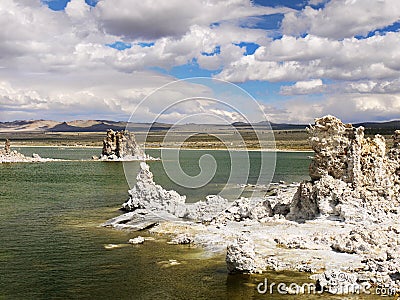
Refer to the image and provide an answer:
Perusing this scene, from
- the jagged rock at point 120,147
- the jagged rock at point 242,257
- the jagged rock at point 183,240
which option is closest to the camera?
the jagged rock at point 242,257

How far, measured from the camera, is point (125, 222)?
3162 centimetres

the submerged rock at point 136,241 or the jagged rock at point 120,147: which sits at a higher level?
the jagged rock at point 120,147

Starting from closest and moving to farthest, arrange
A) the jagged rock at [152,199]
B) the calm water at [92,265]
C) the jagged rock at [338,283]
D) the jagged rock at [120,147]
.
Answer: the jagged rock at [338,283]
the calm water at [92,265]
the jagged rock at [152,199]
the jagged rock at [120,147]

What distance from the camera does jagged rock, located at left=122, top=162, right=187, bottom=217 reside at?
33.9 metres

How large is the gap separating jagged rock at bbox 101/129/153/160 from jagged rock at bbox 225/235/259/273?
8669 cm

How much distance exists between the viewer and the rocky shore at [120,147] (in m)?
106

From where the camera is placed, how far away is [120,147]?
350 feet

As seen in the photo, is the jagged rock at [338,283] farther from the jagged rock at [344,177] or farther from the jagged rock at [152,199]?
the jagged rock at [152,199]

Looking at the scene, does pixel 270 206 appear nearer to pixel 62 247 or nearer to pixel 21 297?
pixel 62 247

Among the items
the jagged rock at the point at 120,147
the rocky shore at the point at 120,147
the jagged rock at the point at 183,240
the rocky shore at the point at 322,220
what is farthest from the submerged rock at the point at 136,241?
the jagged rock at the point at 120,147

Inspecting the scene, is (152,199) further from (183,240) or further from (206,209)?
(183,240)

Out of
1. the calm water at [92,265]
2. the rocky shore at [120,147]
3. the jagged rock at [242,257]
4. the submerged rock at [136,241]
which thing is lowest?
the calm water at [92,265]

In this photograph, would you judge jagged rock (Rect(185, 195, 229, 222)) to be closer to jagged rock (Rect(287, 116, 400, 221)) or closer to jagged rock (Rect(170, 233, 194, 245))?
jagged rock (Rect(170, 233, 194, 245))

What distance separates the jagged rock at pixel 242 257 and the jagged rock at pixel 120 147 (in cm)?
8669
